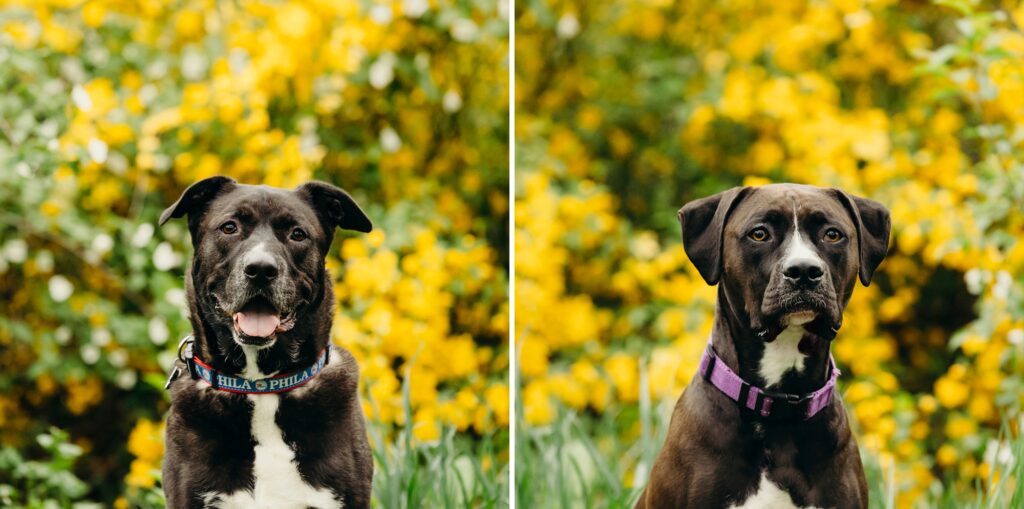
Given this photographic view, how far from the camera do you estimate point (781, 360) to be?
1.76 m

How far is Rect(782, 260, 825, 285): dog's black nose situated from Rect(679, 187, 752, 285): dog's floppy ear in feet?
0.50

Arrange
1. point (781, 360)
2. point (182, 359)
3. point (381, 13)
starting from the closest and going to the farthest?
1. point (781, 360)
2. point (182, 359)
3. point (381, 13)

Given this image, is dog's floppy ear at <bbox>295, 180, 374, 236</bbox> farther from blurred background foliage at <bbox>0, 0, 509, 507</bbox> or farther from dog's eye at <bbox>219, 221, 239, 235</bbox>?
blurred background foliage at <bbox>0, 0, 509, 507</bbox>

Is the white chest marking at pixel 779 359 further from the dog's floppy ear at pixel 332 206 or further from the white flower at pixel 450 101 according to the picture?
the white flower at pixel 450 101

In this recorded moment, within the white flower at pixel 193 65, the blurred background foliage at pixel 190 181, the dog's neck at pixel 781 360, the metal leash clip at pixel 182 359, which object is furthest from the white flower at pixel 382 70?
the dog's neck at pixel 781 360

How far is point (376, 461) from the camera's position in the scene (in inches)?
89.6

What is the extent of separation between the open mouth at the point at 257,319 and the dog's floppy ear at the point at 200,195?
218 mm

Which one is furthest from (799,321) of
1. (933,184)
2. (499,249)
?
(933,184)

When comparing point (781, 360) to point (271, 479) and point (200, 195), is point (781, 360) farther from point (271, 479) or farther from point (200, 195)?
point (200, 195)

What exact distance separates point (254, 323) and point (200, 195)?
→ 266 millimetres

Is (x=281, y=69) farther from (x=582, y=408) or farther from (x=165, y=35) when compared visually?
(x=582, y=408)

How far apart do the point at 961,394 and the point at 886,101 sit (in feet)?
3.79

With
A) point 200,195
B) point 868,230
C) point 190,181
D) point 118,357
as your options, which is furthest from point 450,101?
point 868,230

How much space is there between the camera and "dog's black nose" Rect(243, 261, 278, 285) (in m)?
1.71
